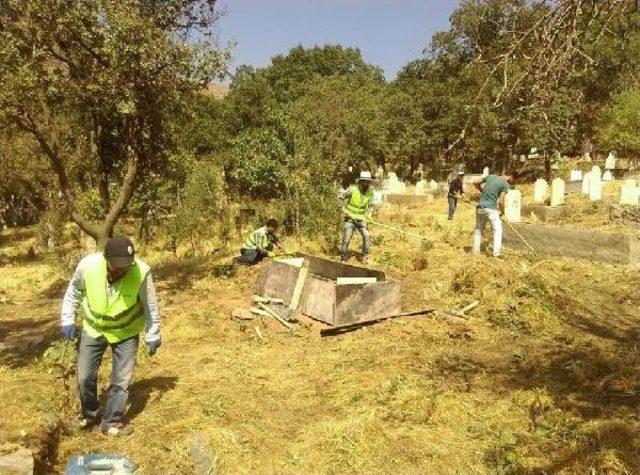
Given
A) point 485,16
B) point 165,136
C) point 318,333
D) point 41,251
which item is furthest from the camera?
point 41,251

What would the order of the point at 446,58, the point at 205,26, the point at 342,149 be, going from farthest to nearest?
the point at 446,58
the point at 342,149
the point at 205,26

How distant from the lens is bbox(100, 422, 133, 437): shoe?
542 centimetres

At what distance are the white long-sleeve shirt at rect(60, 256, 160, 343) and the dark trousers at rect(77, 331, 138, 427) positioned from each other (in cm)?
20

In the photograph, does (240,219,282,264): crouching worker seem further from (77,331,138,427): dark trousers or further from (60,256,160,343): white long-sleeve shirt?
(77,331,138,427): dark trousers

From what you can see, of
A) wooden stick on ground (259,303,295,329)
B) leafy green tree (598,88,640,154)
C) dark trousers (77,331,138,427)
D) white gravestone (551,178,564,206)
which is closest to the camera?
dark trousers (77,331,138,427)

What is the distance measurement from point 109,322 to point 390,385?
10.5 ft

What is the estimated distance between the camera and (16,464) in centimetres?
429

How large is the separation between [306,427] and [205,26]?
8.32 metres

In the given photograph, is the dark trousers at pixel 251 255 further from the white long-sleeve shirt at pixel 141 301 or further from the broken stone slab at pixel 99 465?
the broken stone slab at pixel 99 465

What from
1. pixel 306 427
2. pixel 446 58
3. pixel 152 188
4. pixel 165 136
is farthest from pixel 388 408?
pixel 446 58

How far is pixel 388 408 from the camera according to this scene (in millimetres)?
6105

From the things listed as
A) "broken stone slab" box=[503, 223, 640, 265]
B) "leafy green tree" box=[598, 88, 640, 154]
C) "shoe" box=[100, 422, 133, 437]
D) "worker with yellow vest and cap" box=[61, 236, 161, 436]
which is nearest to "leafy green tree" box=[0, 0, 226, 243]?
"worker with yellow vest and cap" box=[61, 236, 161, 436]

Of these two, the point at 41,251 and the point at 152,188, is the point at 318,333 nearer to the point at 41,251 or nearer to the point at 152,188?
the point at 152,188

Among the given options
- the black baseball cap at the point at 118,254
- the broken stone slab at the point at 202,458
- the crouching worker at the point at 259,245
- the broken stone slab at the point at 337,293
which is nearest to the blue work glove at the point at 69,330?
the black baseball cap at the point at 118,254
